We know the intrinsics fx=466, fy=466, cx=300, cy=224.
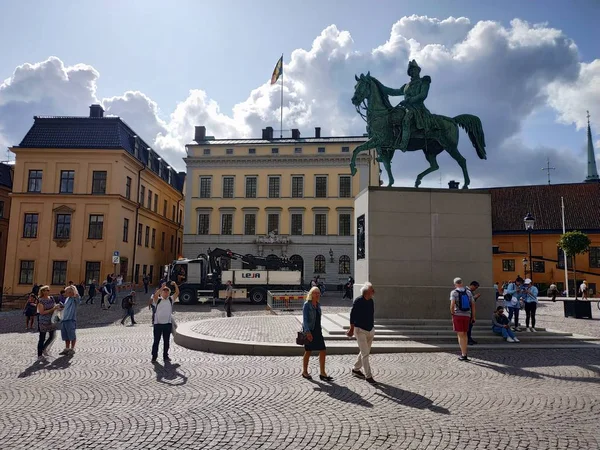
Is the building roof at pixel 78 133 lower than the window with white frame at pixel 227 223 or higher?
higher

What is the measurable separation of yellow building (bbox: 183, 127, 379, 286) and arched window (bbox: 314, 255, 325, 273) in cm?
10

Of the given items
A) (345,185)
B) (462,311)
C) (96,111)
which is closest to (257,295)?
(345,185)

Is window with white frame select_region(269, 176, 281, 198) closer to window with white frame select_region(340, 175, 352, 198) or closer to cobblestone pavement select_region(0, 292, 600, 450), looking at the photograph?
window with white frame select_region(340, 175, 352, 198)

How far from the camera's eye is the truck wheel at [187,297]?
95.3ft

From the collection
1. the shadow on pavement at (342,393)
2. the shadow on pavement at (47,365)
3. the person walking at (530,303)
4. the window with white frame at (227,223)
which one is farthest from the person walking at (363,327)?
the window with white frame at (227,223)

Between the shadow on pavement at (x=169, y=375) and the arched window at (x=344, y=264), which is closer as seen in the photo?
the shadow on pavement at (x=169, y=375)

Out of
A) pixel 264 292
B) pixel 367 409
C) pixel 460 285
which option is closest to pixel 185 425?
pixel 367 409

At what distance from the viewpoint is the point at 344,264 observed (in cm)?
4631

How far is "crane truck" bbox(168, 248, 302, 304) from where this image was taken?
29.3m

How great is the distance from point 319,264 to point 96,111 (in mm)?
25960

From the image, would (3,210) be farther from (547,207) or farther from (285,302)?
(547,207)

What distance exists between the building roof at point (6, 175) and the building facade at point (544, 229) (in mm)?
49028

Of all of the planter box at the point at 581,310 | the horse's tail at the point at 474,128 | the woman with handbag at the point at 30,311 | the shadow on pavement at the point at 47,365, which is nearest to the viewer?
the shadow on pavement at the point at 47,365

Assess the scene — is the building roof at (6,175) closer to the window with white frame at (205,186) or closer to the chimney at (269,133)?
the window with white frame at (205,186)
